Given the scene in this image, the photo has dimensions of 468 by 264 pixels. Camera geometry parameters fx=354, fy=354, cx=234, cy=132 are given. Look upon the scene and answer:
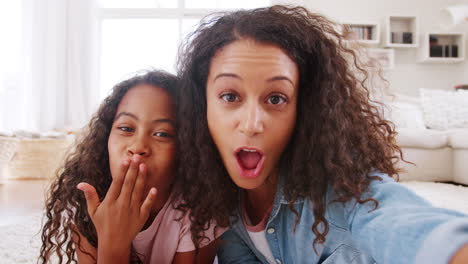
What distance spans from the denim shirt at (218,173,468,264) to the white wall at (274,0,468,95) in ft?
13.6

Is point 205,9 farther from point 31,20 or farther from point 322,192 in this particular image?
point 322,192

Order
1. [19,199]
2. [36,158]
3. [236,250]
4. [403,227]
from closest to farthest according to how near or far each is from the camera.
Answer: [403,227]
[236,250]
[19,199]
[36,158]

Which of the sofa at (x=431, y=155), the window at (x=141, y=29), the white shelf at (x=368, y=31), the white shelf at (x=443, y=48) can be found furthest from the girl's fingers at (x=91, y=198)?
the white shelf at (x=443, y=48)

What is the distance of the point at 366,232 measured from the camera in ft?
1.98

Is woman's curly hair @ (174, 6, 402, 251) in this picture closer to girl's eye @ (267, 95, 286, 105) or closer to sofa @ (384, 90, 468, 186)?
girl's eye @ (267, 95, 286, 105)

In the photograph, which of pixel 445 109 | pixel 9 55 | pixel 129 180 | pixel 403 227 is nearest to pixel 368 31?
pixel 445 109

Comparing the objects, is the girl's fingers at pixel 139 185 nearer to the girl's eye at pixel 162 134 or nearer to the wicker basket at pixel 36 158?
the girl's eye at pixel 162 134

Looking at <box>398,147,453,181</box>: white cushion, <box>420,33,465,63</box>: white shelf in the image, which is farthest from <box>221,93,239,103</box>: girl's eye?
<box>420,33,465,63</box>: white shelf

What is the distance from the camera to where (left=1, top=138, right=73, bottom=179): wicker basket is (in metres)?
2.89

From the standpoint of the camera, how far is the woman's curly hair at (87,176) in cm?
98

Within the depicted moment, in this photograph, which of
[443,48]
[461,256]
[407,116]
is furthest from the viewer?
[443,48]

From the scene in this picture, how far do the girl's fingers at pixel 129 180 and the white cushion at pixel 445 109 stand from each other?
3258 millimetres

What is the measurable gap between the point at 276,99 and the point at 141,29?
4.15 m

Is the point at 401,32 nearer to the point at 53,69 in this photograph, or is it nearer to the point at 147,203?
the point at 53,69
